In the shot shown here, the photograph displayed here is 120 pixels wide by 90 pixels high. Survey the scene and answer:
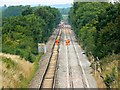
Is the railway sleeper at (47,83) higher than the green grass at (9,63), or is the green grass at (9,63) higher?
the green grass at (9,63)

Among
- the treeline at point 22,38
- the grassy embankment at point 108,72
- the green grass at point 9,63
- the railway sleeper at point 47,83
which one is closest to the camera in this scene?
the grassy embankment at point 108,72

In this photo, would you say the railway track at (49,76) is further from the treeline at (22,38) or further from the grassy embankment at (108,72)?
the grassy embankment at (108,72)

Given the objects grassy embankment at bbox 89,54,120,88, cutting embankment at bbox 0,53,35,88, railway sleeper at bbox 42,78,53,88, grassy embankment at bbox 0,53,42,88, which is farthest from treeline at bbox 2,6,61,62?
grassy embankment at bbox 89,54,120,88

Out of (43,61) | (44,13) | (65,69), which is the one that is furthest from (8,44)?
(44,13)

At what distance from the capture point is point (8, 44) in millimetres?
30094

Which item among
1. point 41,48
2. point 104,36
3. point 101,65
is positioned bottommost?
point 41,48

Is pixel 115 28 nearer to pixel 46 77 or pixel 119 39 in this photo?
pixel 119 39

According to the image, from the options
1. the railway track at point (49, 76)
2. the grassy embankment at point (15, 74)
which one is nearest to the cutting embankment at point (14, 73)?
the grassy embankment at point (15, 74)

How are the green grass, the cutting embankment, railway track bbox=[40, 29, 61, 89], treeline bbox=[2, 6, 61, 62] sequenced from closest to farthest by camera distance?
1. the cutting embankment
2. the green grass
3. railway track bbox=[40, 29, 61, 89]
4. treeline bbox=[2, 6, 61, 62]

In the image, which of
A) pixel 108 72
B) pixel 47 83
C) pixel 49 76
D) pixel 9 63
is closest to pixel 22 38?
pixel 49 76

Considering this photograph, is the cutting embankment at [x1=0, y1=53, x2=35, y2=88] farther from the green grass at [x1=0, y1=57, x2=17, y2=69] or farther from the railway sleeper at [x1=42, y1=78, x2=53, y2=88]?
the railway sleeper at [x1=42, y1=78, x2=53, y2=88]

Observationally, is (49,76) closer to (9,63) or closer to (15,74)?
(9,63)

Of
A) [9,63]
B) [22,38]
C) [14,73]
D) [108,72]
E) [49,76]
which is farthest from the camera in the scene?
[22,38]

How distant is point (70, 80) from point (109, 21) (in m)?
6.91
